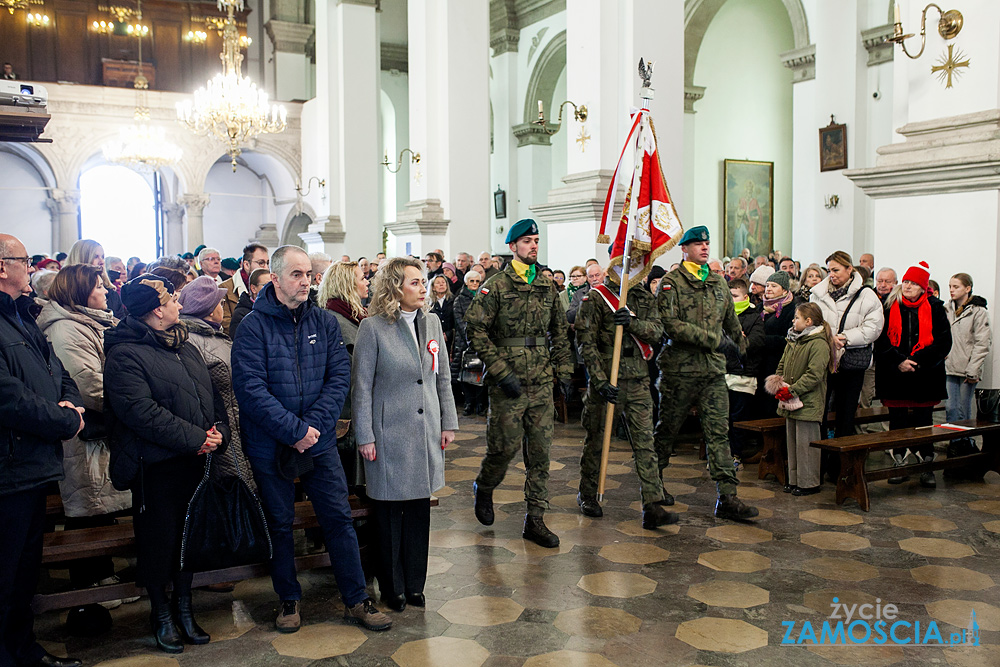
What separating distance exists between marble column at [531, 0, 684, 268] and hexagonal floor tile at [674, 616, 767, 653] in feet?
17.6

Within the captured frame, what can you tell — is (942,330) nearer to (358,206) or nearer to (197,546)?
(197,546)

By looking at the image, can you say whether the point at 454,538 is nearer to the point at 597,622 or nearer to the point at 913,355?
the point at 597,622

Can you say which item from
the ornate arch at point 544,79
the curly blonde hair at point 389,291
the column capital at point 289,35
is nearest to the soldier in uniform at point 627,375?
the curly blonde hair at point 389,291

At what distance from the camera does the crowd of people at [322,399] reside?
10.6ft

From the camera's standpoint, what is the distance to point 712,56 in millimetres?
17250

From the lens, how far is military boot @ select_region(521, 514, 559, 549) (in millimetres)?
4531

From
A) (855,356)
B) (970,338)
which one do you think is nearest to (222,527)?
(855,356)

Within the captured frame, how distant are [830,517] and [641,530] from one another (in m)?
1.20

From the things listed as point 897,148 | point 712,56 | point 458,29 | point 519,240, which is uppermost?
point 712,56

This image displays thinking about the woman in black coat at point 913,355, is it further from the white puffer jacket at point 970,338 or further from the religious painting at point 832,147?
the religious painting at point 832,147

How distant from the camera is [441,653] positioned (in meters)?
3.30

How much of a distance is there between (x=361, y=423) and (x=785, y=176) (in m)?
16.3

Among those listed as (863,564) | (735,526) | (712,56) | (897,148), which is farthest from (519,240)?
(712,56)

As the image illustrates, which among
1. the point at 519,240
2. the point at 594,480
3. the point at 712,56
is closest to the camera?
the point at 519,240
